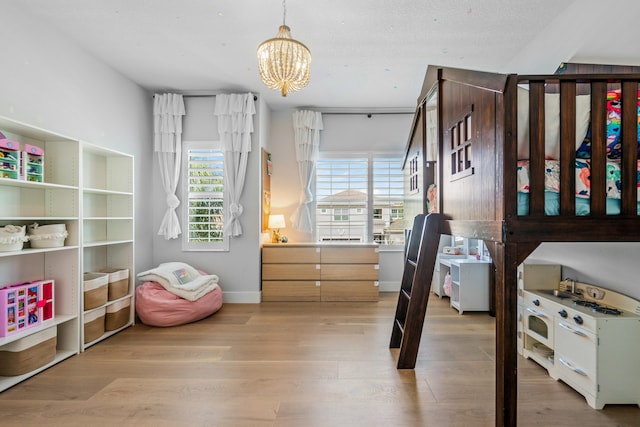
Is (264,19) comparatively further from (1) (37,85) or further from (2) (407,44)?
(1) (37,85)

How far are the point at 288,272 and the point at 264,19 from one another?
113 inches

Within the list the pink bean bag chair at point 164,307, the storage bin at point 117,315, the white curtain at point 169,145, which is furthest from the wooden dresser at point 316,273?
the storage bin at point 117,315

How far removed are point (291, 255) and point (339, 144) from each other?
1.82 m

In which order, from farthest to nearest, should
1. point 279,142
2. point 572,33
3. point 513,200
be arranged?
point 279,142, point 572,33, point 513,200

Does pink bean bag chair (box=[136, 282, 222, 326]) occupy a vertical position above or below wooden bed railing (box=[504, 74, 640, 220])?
below

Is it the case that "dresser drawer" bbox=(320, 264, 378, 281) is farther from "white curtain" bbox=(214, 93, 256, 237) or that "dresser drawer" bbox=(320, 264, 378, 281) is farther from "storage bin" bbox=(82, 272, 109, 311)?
"storage bin" bbox=(82, 272, 109, 311)

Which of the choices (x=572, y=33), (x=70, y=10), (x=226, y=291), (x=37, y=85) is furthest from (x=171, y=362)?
(x=572, y=33)

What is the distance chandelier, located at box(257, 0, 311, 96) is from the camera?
7.84ft

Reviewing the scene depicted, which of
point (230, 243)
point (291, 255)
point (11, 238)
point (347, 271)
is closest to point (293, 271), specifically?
point (291, 255)

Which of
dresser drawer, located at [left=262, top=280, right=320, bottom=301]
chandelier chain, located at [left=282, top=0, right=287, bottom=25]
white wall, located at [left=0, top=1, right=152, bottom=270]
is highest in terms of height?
chandelier chain, located at [left=282, top=0, right=287, bottom=25]

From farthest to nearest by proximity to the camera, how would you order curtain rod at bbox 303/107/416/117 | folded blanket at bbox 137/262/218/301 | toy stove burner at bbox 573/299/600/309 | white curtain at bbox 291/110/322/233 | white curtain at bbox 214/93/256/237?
curtain rod at bbox 303/107/416/117, white curtain at bbox 291/110/322/233, white curtain at bbox 214/93/256/237, folded blanket at bbox 137/262/218/301, toy stove burner at bbox 573/299/600/309

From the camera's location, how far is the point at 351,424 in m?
1.79

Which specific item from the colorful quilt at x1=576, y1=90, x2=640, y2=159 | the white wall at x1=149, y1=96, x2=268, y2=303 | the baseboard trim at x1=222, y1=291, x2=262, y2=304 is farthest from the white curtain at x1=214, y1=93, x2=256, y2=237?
the colorful quilt at x1=576, y1=90, x2=640, y2=159

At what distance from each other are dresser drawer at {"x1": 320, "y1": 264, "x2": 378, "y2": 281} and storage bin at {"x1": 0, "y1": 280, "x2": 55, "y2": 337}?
2.78 meters
